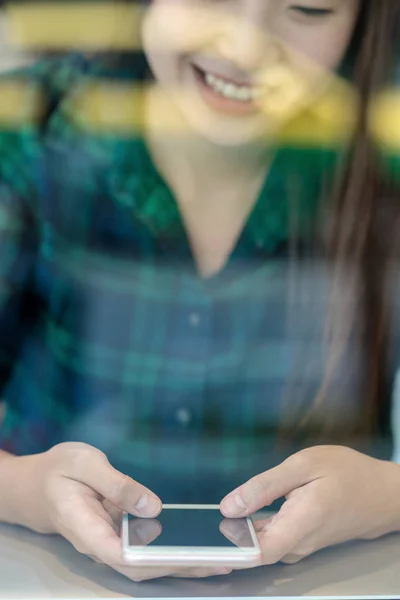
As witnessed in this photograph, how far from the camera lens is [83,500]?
90 centimetres

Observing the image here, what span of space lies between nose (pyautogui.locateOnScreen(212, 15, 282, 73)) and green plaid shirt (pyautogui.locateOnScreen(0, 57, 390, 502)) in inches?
4.2

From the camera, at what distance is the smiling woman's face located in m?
0.85

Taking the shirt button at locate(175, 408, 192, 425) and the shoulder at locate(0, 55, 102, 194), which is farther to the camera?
the shirt button at locate(175, 408, 192, 425)

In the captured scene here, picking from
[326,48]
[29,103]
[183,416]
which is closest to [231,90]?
[326,48]

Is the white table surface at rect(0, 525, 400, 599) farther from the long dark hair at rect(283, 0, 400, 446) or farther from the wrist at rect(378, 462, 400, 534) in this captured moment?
the long dark hair at rect(283, 0, 400, 446)

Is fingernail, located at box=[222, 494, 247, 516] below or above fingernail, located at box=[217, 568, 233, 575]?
above

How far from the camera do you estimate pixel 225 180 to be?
977 mm

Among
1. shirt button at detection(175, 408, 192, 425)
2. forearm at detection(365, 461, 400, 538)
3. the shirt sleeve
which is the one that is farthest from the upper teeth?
forearm at detection(365, 461, 400, 538)

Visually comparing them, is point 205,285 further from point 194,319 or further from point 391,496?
point 391,496

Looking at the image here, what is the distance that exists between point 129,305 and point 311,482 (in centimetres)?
30

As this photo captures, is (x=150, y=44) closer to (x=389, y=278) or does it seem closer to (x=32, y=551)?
(x=389, y=278)

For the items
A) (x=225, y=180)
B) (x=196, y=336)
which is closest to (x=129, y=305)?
(x=196, y=336)

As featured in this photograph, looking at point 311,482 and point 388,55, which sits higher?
point 388,55

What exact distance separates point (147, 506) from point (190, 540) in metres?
0.06
